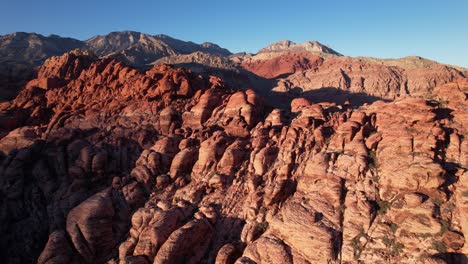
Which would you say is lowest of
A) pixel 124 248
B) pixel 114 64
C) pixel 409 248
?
pixel 124 248

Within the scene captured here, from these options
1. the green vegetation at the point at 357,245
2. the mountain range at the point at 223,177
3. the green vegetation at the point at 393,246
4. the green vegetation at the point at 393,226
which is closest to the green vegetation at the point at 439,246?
the mountain range at the point at 223,177

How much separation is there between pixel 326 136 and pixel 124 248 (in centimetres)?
2580

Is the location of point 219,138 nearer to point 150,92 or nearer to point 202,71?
point 150,92

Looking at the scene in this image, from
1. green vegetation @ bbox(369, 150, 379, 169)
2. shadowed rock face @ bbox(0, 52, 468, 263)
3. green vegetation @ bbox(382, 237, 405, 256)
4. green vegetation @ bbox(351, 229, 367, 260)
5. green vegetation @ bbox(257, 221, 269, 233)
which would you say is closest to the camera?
green vegetation @ bbox(382, 237, 405, 256)

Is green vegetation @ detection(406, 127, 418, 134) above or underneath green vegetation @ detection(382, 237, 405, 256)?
above

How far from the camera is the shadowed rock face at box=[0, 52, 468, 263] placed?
27.3 m

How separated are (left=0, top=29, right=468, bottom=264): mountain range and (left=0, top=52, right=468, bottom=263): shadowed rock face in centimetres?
14

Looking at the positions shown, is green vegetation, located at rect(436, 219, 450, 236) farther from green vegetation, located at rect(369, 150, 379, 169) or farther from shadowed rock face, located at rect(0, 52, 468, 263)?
green vegetation, located at rect(369, 150, 379, 169)

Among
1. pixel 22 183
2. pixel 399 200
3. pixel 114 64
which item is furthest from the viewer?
pixel 114 64

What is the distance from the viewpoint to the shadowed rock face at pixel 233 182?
27.3 metres

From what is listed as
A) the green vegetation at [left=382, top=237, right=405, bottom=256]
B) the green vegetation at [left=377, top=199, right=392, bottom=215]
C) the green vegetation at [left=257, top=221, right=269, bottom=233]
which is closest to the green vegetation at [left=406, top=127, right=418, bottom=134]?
the green vegetation at [left=377, top=199, right=392, bottom=215]

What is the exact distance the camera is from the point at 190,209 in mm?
33781

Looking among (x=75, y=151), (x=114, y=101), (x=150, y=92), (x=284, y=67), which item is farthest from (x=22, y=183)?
(x=284, y=67)

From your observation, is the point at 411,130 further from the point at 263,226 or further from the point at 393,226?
the point at 263,226
